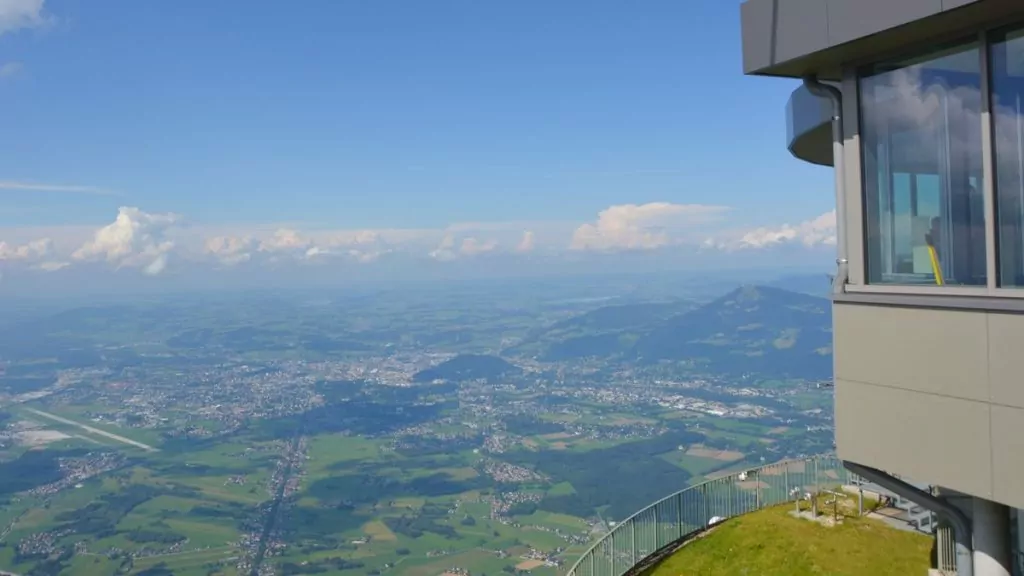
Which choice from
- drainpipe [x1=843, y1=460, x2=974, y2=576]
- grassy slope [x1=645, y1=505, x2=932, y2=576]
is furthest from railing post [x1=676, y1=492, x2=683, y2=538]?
drainpipe [x1=843, y1=460, x2=974, y2=576]

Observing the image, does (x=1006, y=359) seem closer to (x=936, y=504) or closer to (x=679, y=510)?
(x=936, y=504)

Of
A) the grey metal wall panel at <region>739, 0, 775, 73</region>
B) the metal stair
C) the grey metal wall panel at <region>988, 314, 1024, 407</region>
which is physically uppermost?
the grey metal wall panel at <region>739, 0, 775, 73</region>

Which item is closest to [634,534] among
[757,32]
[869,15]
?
[757,32]

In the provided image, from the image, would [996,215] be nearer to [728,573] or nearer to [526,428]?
[728,573]

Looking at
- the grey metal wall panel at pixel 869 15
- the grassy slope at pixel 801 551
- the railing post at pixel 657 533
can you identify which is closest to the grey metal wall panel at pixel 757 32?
the grey metal wall panel at pixel 869 15

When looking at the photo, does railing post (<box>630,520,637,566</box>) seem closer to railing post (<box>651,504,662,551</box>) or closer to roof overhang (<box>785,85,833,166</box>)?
railing post (<box>651,504,662,551</box>)

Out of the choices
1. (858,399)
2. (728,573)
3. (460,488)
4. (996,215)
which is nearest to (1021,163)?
(996,215)

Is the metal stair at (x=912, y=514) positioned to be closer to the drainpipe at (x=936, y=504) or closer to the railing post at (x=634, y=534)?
the railing post at (x=634, y=534)
